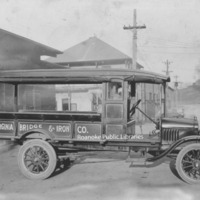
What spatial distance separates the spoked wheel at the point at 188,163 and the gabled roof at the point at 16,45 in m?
10.1

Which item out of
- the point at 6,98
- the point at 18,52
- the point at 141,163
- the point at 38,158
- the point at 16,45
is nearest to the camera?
the point at 38,158

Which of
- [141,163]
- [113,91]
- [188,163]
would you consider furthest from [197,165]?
[113,91]

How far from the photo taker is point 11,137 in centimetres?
623

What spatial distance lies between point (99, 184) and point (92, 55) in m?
29.5

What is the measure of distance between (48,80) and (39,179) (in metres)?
2.11

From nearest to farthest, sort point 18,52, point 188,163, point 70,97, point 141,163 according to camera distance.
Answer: point 188,163
point 141,163
point 18,52
point 70,97

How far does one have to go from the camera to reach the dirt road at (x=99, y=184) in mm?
4943

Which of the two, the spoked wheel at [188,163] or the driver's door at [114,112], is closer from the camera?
the spoked wheel at [188,163]

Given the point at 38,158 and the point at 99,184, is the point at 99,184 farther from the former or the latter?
the point at 38,158

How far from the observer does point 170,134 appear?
602cm

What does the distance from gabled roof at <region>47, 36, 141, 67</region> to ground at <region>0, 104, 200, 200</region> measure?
25.9 metres

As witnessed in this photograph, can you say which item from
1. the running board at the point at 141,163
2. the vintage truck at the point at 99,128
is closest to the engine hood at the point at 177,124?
the vintage truck at the point at 99,128

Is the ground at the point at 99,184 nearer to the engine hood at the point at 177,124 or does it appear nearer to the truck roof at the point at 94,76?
the engine hood at the point at 177,124

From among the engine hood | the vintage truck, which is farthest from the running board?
the engine hood
